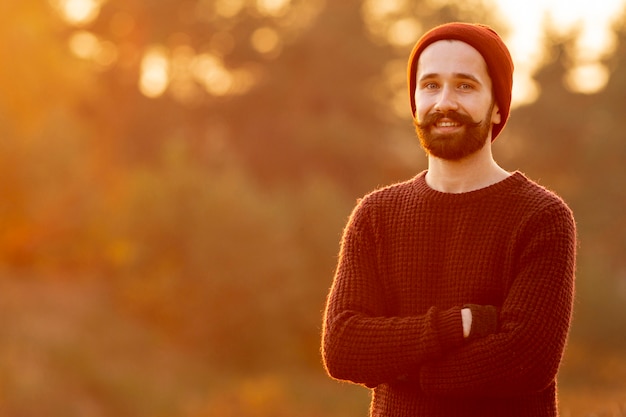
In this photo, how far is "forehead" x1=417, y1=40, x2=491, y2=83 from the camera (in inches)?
104

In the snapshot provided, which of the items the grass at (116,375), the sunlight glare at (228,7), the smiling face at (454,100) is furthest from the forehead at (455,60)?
the sunlight glare at (228,7)

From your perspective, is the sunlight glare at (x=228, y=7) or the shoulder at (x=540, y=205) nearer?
the shoulder at (x=540, y=205)

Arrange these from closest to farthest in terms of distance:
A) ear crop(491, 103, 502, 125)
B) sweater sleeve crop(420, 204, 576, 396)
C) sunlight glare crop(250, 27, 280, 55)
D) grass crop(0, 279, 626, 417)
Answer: sweater sleeve crop(420, 204, 576, 396) → ear crop(491, 103, 502, 125) → grass crop(0, 279, 626, 417) → sunlight glare crop(250, 27, 280, 55)

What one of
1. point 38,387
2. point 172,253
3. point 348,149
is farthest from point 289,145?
point 38,387

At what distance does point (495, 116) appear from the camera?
277 centimetres

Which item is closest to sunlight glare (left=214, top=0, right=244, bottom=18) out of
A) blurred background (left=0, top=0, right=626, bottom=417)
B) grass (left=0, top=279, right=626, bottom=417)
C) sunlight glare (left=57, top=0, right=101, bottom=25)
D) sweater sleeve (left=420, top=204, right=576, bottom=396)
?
blurred background (left=0, top=0, right=626, bottom=417)

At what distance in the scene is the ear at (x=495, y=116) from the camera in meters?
2.75

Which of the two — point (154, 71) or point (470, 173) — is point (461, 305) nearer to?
point (470, 173)

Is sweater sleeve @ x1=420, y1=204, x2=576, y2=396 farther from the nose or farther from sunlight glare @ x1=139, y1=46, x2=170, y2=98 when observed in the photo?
sunlight glare @ x1=139, y1=46, x2=170, y2=98

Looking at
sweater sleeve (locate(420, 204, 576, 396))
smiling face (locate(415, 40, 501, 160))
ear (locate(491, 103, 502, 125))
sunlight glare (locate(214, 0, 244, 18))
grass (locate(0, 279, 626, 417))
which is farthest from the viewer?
sunlight glare (locate(214, 0, 244, 18))

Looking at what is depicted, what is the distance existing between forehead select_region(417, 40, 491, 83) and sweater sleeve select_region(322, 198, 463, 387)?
1.42ft

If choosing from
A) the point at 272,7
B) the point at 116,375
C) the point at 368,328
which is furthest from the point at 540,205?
the point at 272,7

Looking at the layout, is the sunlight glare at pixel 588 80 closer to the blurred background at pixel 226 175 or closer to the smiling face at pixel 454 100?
the blurred background at pixel 226 175

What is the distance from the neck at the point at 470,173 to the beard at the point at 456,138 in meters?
0.03
